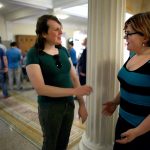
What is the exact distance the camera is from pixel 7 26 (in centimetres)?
659

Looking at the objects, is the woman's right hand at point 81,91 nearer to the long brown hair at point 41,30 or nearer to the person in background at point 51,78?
the person in background at point 51,78

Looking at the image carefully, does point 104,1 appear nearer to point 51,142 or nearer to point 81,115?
point 81,115

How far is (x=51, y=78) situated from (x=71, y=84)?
0.20 meters

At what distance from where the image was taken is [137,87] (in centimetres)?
97

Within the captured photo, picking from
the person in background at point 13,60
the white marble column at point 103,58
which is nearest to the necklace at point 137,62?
the white marble column at point 103,58

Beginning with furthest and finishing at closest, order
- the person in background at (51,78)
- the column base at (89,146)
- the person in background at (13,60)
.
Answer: the person in background at (13,60)
the column base at (89,146)
the person in background at (51,78)

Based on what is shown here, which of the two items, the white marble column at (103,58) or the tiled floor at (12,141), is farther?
the tiled floor at (12,141)

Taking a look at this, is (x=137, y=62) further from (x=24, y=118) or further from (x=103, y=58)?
(x=24, y=118)

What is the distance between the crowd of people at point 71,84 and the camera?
0.97 metres

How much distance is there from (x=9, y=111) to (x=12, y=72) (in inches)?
69.3

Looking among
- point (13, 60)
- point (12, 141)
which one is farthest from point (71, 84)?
point (13, 60)

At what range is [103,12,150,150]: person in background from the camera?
949 millimetres

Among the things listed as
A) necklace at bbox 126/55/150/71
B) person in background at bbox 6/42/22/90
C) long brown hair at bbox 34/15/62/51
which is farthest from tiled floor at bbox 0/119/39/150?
person in background at bbox 6/42/22/90

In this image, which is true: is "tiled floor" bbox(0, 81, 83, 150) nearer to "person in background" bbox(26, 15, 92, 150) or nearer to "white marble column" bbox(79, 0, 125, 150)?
"white marble column" bbox(79, 0, 125, 150)
